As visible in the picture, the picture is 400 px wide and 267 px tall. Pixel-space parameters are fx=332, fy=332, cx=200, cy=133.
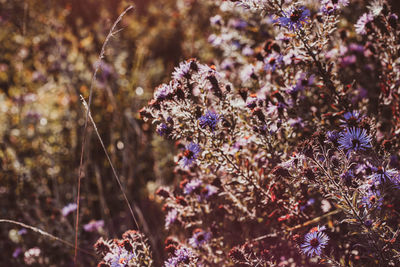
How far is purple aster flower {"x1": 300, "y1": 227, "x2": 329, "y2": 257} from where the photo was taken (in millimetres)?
1228

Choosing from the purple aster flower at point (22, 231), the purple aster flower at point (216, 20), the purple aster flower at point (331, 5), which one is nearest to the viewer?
the purple aster flower at point (331, 5)

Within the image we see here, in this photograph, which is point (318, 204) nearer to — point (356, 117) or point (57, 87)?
point (356, 117)

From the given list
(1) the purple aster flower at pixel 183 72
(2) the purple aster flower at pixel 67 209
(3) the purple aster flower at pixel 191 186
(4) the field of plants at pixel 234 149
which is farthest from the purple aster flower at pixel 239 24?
(2) the purple aster flower at pixel 67 209

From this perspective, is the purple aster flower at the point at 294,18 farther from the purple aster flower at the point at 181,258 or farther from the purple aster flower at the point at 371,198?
the purple aster flower at the point at 181,258

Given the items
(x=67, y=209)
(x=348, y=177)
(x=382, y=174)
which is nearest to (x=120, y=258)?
(x=348, y=177)

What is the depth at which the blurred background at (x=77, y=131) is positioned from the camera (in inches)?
95.2

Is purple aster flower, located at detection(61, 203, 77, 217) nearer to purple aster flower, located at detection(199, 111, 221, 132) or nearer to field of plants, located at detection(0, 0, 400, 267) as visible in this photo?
field of plants, located at detection(0, 0, 400, 267)

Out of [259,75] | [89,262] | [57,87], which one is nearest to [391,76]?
[259,75]

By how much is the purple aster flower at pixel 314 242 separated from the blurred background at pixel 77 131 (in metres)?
1.03

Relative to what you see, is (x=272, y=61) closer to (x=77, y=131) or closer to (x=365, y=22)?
(x=365, y=22)

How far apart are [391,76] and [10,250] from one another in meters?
2.74

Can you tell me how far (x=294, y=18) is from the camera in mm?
1369

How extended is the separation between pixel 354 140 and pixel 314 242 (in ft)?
1.34

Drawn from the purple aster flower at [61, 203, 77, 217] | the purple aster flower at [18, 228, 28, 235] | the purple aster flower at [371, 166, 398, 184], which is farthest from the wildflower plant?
the purple aster flower at [18, 228, 28, 235]
